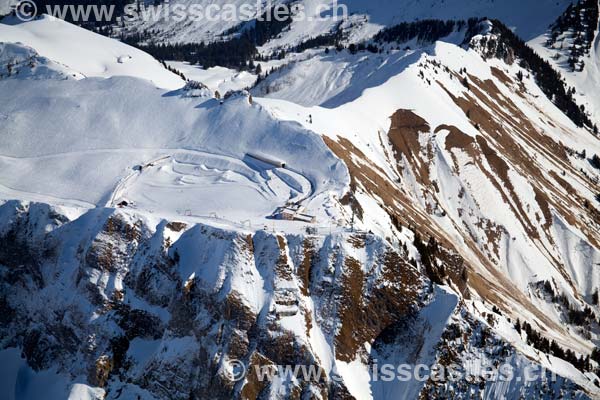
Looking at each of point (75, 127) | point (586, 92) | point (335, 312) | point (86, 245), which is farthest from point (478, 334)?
point (586, 92)

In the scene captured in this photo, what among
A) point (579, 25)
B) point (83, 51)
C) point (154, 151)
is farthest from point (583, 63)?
point (154, 151)

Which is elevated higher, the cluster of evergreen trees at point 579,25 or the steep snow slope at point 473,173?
the cluster of evergreen trees at point 579,25

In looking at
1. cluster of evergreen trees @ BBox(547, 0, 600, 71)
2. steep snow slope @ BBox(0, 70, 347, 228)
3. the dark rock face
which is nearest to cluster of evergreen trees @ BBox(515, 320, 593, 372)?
the dark rock face

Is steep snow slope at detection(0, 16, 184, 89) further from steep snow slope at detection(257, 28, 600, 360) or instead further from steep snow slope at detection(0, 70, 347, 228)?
steep snow slope at detection(257, 28, 600, 360)

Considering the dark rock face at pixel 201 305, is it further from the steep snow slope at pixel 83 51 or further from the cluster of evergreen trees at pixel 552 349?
the steep snow slope at pixel 83 51

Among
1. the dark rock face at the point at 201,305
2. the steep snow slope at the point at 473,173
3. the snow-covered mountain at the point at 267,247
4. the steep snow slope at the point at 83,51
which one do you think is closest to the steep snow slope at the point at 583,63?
the steep snow slope at the point at 473,173

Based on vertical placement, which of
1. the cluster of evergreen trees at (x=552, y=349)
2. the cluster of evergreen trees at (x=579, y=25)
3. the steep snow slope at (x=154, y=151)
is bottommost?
the cluster of evergreen trees at (x=552, y=349)

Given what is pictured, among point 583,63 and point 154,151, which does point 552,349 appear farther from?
point 583,63
